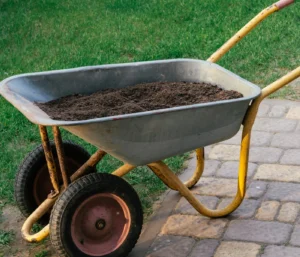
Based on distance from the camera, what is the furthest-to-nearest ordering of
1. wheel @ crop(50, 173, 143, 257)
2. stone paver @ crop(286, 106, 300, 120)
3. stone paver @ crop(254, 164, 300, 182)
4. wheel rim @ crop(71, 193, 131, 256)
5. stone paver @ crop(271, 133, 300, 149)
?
stone paver @ crop(286, 106, 300, 120) → stone paver @ crop(271, 133, 300, 149) → stone paver @ crop(254, 164, 300, 182) → wheel rim @ crop(71, 193, 131, 256) → wheel @ crop(50, 173, 143, 257)

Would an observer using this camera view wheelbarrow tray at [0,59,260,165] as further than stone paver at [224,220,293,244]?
No

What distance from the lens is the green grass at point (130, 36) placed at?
21.9ft

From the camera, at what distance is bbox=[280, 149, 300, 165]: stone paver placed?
5039mm

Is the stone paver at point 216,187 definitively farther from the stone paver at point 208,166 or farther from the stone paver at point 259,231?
the stone paver at point 259,231

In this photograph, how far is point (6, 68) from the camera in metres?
7.13

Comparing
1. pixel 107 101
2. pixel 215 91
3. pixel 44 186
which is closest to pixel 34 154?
pixel 44 186

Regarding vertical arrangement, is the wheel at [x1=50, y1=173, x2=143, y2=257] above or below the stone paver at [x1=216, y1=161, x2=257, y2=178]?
above

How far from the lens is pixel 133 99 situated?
421 centimetres

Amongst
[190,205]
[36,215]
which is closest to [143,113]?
[36,215]

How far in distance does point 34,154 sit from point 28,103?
1.48 ft

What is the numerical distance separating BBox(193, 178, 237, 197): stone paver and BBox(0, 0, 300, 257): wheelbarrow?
382 mm

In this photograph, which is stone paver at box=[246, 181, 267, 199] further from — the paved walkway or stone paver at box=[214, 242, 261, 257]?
stone paver at box=[214, 242, 261, 257]

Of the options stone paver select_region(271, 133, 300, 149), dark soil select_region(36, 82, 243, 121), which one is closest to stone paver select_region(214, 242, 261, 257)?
dark soil select_region(36, 82, 243, 121)

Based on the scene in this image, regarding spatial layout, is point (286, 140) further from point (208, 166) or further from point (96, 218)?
point (96, 218)
